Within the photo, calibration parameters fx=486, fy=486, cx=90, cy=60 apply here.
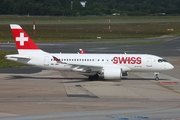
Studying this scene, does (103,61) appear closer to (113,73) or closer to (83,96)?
(113,73)

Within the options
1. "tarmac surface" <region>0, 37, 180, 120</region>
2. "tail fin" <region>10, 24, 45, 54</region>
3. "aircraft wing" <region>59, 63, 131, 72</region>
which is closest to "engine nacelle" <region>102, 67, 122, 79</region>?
"tarmac surface" <region>0, 37, 180, 120</region>

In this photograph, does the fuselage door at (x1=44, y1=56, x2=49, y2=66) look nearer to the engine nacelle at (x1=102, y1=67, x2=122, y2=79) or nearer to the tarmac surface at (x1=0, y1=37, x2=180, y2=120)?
the tarmac surface at (x1=0, y1=37, x2=180, y2=120)

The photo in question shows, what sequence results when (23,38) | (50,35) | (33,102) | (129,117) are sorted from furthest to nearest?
(50,35), (23,38), (33,102), (129,117)

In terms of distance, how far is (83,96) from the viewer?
37.7 meters

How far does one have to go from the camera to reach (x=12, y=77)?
49.7 m

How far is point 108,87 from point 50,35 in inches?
2771

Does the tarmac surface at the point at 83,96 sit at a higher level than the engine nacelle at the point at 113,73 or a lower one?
lower

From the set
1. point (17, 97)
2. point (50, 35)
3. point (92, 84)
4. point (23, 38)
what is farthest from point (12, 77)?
point (50, 35)

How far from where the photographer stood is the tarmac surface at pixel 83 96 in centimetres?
3000

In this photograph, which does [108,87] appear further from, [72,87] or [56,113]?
[56,113]

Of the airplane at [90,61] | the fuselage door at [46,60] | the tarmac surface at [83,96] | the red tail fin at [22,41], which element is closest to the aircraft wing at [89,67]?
the airplane at [90,61]

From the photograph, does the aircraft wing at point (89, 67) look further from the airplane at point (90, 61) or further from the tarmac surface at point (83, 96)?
the tarmac surface at point (83, 96)

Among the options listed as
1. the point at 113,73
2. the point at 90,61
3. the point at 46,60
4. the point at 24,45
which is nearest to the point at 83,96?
the point at 113,73

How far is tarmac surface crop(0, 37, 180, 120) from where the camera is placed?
30.0 meters
